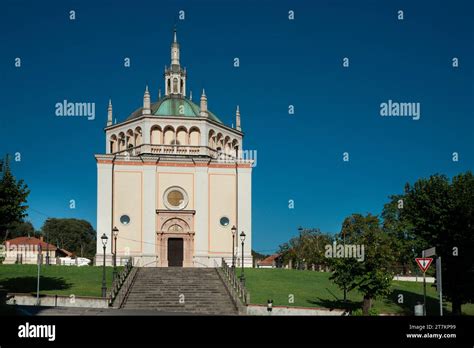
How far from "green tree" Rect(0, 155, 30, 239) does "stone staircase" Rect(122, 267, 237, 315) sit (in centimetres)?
725

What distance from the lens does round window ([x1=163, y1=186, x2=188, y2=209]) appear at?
55.1m

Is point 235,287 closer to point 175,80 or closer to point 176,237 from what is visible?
point 176,237

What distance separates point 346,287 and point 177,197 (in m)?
24.4

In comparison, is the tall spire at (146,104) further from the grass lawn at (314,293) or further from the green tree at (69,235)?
the green tree at (69,235)

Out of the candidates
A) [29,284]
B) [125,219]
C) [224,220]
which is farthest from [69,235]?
[29,284]

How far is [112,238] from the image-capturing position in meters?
52.7

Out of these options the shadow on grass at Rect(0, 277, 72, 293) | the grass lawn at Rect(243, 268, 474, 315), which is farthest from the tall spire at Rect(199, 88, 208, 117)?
the shadow on grass at Rect(0, 277, 72, 293)

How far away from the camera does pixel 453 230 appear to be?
34594 millimetres

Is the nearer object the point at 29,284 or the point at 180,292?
the point at 180,292

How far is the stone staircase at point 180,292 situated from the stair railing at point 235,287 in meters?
0.32

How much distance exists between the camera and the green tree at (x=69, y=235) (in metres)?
111

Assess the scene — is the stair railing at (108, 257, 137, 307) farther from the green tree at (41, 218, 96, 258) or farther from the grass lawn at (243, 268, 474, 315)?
the green tree at (41, 218, 96, 258)

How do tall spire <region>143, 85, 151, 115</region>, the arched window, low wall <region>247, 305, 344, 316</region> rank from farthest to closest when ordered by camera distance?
the arched window
tall spire <region>143, 85, 151, 115</region>
low wall <region>247, 305, 344, 316</region>

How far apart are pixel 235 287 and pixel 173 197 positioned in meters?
18.4
